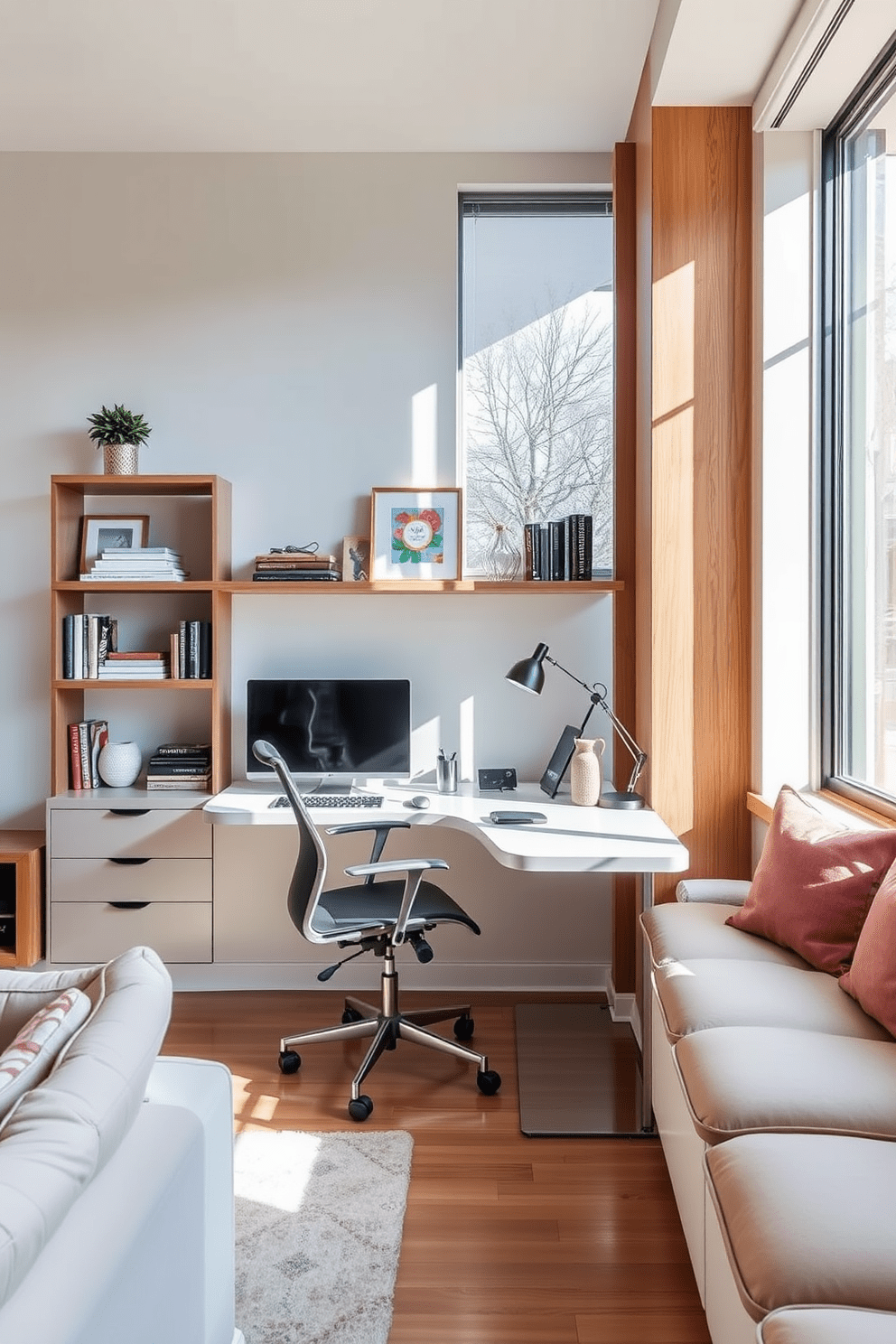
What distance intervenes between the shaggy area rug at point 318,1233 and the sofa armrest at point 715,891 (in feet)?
3.19

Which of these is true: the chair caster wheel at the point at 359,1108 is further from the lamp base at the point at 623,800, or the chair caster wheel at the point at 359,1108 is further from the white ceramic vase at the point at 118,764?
the white ceramic vase at the point at 118,764

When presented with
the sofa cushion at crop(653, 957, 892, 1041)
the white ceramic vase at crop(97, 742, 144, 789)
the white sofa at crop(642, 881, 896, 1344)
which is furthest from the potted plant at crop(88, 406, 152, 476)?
the sofa cushion at crop(653, 957, 892, 1041)

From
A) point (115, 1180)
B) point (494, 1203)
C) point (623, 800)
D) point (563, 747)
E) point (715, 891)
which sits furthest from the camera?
point (563, 747)

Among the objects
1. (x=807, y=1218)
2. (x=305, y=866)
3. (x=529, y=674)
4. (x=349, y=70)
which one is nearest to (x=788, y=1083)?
(x=807, y=1218)

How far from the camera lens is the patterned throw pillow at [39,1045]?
48.6 inches

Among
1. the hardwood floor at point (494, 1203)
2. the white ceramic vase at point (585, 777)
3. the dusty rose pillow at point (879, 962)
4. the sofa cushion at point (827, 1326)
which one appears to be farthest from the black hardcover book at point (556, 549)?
→ the sofa cushion at point (827, 1326)

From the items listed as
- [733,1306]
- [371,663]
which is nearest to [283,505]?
[371,663]

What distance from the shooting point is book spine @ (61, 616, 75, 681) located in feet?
11.6

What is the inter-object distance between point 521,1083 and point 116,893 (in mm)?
1605

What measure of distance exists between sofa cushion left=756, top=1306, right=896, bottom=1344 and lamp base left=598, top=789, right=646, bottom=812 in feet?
6.53

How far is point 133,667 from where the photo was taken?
3.54 m

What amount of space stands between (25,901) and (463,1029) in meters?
1.60

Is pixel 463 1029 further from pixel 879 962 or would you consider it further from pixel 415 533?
pixel 415 533

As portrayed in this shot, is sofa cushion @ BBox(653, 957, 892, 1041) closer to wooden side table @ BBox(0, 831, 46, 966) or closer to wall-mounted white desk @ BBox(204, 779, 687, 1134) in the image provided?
wall-mounted white desk @ BBox(204, 779, 687, 1134)
